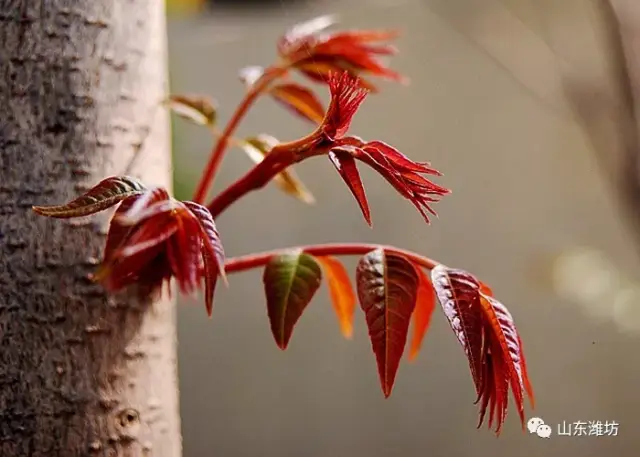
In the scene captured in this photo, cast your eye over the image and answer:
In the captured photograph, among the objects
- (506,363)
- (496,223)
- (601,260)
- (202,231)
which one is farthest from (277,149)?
(601,260)

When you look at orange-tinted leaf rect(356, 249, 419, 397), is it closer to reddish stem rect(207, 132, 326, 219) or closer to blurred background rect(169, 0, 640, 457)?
reddish stem rect(207, 132, 326, 219)

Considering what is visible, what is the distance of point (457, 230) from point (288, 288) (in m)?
0.61

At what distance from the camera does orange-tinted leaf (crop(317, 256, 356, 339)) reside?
0.55 metres

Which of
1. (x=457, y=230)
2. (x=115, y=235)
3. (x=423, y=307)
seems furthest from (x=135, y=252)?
(x=457, y=230)

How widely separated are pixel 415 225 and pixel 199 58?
1.66ft

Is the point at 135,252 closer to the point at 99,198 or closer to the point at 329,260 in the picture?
the point at 99,198

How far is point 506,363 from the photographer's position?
421mm

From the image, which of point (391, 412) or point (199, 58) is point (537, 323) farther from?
point (199, 58)

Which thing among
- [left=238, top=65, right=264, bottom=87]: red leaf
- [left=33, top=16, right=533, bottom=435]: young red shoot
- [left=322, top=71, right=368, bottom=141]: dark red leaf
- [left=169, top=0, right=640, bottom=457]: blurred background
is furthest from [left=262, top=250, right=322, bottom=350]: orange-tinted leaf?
[left=169, top=0, right=640, bottom=457]: blurred background

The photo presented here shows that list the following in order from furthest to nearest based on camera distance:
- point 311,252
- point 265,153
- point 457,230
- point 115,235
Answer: point 457,230 < point 265,153 < point 311,252 < point 115,235

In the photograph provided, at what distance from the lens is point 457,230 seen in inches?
40.3

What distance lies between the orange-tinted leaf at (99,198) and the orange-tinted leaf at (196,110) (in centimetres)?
21

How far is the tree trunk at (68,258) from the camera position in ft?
1.42

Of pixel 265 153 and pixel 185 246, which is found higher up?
pixel 265 153
